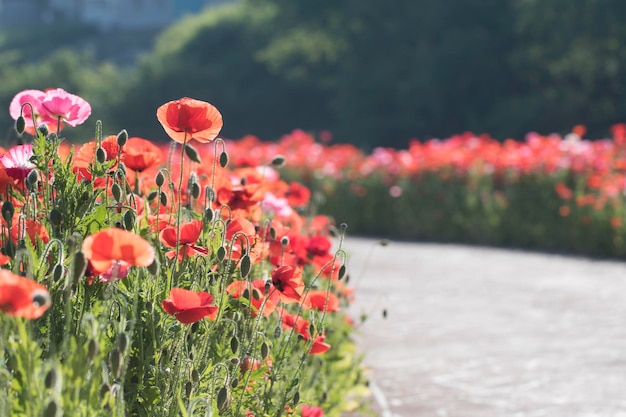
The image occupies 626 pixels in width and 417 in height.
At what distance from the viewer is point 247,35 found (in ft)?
98.3

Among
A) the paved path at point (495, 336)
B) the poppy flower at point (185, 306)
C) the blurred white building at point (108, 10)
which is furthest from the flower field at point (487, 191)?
the blurred white building at point (108, 10)

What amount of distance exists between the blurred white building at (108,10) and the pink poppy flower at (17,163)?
57.0 meters

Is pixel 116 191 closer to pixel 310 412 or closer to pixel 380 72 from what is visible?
pixel 310 412

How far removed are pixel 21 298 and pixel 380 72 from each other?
21587mm

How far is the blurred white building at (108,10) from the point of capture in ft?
192

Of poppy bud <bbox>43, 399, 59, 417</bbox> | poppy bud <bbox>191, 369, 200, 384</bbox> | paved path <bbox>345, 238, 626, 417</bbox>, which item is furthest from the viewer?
paved path <bbox>345, 238, 626, 417</bbox>

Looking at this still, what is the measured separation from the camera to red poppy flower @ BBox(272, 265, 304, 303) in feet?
7.48

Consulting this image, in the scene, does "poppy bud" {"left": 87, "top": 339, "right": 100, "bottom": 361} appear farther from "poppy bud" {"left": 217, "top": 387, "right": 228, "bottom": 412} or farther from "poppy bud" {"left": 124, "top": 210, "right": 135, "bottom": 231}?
"poppy bud" {"left": 124, "top": 210, "right": 135, "bottom": 231}

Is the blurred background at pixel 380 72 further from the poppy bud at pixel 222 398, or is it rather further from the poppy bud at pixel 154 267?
the poppy bud at pixel 154 267

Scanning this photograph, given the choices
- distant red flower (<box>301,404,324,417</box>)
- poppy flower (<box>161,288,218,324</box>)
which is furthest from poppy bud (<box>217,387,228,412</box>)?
distant red flower (<box>301,404,324,417</box>)

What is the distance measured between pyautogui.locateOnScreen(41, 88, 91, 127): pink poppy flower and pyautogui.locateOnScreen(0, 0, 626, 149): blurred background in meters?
17.7

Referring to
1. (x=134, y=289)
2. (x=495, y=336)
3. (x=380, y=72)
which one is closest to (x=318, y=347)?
(x=134, y=289)

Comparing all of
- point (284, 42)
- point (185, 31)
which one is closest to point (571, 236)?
point (284, 42)

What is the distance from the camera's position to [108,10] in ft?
199
